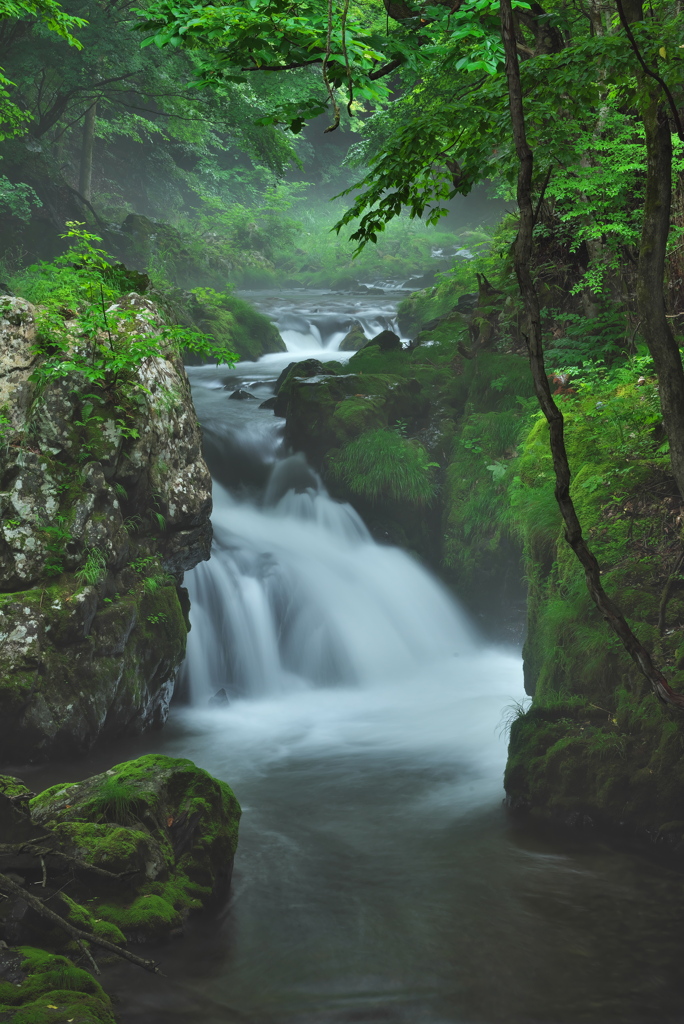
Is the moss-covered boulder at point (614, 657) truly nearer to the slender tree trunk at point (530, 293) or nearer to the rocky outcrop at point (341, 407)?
the slender tree trunk at point (530, 293)

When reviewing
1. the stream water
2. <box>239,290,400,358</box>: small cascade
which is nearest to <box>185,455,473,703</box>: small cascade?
the stream water

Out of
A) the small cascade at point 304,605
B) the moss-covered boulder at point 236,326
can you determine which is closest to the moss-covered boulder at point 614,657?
the small cascade at point 304,605

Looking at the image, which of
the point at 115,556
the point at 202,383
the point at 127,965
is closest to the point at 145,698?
the point at 115,556

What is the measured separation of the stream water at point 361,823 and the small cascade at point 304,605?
3 centimetres

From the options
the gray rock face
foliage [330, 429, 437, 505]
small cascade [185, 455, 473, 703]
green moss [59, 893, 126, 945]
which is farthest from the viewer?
foliage [330, 429, 437, 505]

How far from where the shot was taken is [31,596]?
5.96 metres

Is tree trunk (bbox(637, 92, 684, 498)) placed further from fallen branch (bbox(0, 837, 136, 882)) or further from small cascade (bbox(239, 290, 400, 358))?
small cascade (bbox(239, 290, 400, 358))

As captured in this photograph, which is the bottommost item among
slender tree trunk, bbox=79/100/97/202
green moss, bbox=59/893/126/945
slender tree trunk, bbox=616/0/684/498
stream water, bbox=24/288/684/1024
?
stream water, bbox=24/288/684/1024

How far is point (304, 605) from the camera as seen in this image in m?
9.23

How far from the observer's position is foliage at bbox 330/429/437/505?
10.6m

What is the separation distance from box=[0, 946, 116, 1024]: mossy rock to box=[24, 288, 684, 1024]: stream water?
0.23 m

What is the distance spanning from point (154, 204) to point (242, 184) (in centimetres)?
358

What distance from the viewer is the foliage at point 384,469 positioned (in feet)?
34.7

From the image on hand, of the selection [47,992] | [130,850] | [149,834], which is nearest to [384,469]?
[149,834]
